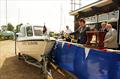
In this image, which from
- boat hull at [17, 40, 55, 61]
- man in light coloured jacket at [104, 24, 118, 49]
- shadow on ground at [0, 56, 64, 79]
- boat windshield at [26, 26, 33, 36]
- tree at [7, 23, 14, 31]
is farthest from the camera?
tree at [7, 23, 14, 31]

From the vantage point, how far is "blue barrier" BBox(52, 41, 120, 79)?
18.9ft

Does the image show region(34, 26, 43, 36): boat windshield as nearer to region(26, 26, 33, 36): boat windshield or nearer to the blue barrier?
region(26, 26, 33, 36): boat windshield

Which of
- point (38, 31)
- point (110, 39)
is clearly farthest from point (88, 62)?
point (38, 31)

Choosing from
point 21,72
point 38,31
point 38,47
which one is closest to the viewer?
point 38,47

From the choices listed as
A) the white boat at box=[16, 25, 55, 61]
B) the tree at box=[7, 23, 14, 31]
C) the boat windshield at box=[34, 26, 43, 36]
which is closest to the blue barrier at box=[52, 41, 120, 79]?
the white boat at box=[16, 25, 55, 61]

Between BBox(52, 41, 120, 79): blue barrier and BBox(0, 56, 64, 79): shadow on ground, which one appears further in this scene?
BBox(0, 56, 64, 79): shadow on ground

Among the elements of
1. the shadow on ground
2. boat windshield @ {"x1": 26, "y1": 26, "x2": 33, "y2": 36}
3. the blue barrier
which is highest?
boat windshield @ {"x1": 26, "y1": 26, "x2": 33, "y2": 36}

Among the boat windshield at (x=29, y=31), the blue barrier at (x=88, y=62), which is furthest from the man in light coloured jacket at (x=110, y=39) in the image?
the boat windshield at (x=29, y=31)

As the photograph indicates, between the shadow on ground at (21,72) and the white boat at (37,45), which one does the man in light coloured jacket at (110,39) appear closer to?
the shadow on ground at (21,72)

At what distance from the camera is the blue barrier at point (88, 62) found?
575cm

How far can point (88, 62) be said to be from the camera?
720 centimetres

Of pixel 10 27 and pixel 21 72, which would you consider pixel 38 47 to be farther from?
pixel 10 27

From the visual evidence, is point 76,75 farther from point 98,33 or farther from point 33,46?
point 33,46

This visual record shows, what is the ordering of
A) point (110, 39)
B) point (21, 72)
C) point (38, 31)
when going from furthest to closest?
point (38, 31), point (21, 72), point (110, 39)
